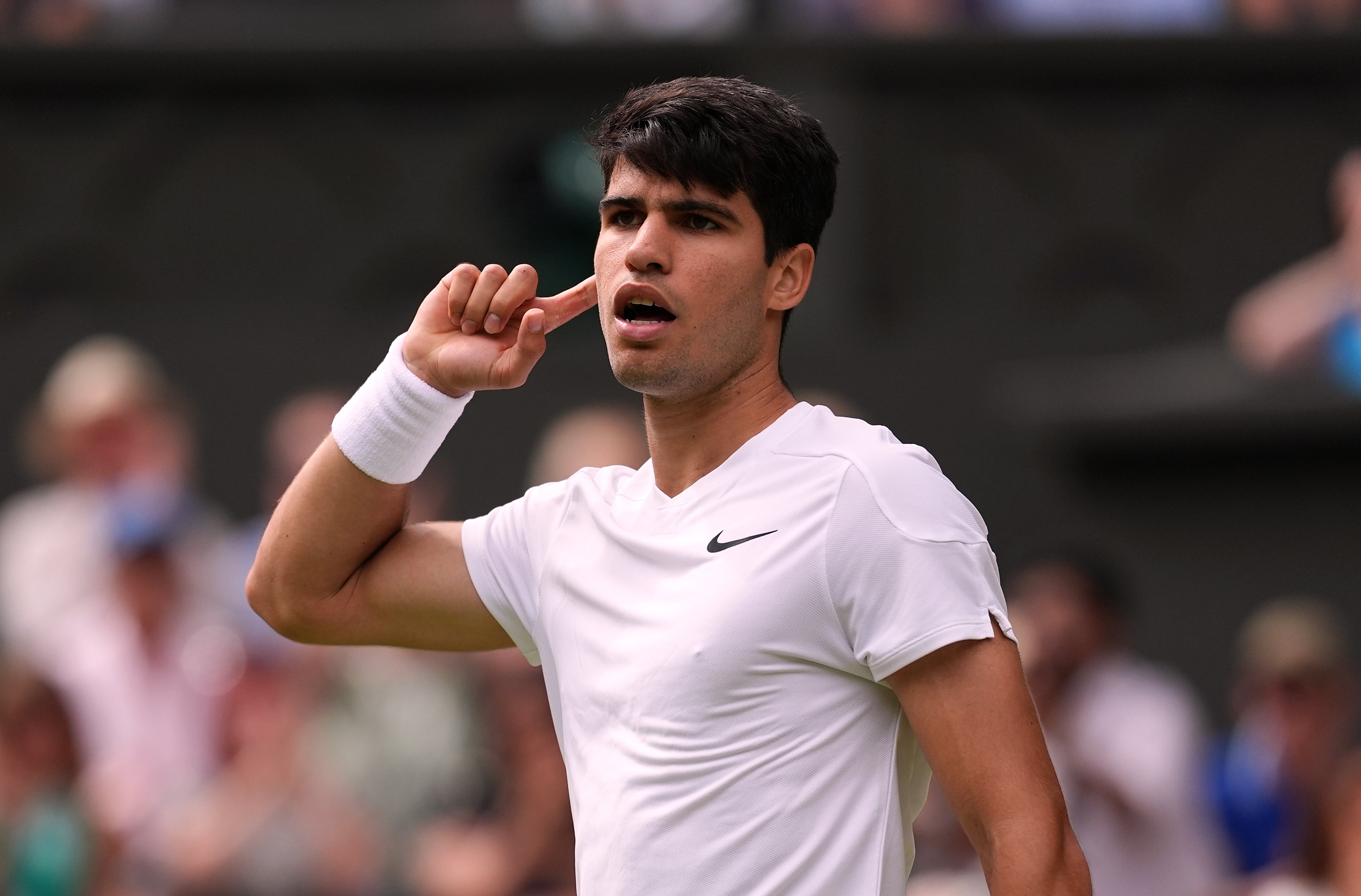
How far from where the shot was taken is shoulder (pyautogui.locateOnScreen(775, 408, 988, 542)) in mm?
2402

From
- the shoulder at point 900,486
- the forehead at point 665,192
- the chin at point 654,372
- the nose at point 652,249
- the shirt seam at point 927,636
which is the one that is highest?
the forehead at point 665,192

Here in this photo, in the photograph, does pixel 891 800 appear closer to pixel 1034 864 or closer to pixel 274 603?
pixel 1034 864

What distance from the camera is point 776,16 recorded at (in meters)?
8.18

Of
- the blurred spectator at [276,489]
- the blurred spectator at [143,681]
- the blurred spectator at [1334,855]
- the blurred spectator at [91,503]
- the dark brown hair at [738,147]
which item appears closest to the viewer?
the dark brown hair at [738,147]

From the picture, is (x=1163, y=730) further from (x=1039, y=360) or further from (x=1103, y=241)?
(x=1103, y=241)

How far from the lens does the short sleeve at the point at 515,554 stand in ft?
9.17

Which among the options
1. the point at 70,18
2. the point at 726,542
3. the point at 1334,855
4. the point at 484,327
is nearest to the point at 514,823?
the point at 1334,855

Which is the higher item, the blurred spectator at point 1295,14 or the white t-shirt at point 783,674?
the blurred spectator at point 1295,14

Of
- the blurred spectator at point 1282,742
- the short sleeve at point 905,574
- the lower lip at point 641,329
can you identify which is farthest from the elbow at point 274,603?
the blurred spectator at point 1282,742

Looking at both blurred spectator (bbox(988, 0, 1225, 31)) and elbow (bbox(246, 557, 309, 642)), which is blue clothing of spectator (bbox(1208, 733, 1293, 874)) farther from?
elbow (bbox(246, 557, 309, 642))

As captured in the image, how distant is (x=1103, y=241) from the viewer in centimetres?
836

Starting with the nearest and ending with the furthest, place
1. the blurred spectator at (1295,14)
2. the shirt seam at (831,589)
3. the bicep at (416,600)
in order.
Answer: the shirt seam at (831,589)
the bicep at (416,600)
the blurred spectator at (1295,14)

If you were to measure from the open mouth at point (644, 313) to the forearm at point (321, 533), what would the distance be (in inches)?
19.7

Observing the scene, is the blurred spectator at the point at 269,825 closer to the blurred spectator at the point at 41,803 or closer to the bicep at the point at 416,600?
the blurred spectator at the point at 41,803
